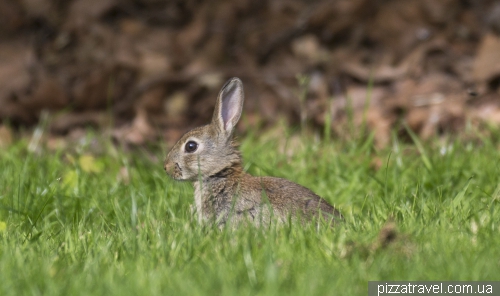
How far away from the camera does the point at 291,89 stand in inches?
328

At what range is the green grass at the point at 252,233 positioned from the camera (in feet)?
10.9

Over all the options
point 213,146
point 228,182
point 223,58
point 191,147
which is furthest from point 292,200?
point 223,58

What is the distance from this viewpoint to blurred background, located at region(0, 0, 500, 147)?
796 cm

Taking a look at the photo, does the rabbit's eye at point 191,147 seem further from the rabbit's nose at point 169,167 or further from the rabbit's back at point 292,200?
the rabbit's back at point 292,200

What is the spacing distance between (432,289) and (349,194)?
206 cm

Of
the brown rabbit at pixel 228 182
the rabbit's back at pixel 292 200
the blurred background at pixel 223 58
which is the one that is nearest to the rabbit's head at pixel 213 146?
the brown rabbit at pixel 228 182

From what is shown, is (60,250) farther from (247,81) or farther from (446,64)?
(446,64)

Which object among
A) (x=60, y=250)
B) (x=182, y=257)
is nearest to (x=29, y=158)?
(x=60, y=250)

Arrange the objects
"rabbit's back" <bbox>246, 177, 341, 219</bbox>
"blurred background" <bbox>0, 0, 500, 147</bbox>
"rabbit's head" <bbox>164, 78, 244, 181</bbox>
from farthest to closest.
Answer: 1. "blurred background" <bbox>0, 0, 500, 147</bbox>
2. "rabbit's head" <bbox>164, 78, 244, 181</bbox>
3. "rabbit's back" <bbox>246, 177, 341, 219</bbox>

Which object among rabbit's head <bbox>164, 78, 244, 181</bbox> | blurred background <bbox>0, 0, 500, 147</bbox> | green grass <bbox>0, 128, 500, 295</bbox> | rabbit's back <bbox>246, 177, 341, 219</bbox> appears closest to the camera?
green grass <bbox>0, 128, 500, 295</bbox>

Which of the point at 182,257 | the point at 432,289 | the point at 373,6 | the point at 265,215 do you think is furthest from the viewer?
the point at 373,6

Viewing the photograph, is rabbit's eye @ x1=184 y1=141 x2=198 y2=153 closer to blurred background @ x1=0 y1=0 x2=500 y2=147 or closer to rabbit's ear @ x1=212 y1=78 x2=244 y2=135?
rabbit's ear @ x1=212 y1=78 x2=244 y2=135

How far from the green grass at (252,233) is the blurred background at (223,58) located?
5.94 feet

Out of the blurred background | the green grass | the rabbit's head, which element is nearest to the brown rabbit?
the rabbit's head
